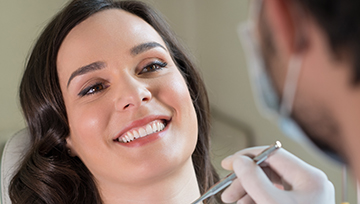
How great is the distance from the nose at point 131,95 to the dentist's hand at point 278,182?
0.99ft

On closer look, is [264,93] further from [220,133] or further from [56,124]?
[220,133]

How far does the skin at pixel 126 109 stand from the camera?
95 cm

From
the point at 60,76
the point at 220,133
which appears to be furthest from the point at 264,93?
the point at 220,133

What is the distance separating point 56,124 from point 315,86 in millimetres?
1020

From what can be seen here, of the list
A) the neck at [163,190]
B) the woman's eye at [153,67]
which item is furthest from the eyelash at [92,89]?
the neck at [163,190]

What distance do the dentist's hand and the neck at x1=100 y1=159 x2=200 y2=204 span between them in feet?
1.08

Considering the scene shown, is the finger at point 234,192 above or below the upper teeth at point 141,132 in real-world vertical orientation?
below

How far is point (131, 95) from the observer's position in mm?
926

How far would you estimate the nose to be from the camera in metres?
0.92

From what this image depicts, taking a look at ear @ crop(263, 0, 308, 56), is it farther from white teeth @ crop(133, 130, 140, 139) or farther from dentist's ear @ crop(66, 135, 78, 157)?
dentist's ear @ crop(66, 135, 78, 157)

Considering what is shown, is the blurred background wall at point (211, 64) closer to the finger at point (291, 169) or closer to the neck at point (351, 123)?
the finger at point (291, 169)

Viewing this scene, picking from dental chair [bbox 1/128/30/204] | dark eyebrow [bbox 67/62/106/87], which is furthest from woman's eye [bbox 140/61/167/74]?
dental chair [bbox 1/128/30/204]

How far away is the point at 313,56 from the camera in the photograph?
0.20 m

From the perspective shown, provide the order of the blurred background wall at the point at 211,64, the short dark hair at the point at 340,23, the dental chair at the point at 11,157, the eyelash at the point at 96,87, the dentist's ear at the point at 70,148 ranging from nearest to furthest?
the short dark hair at the point at 340,23, the eyelash at the point at 96,87, the dentist's ear at the point at 70,148, the dental chair at the point at 11,157, the blurred background wall at the point at 211,64
